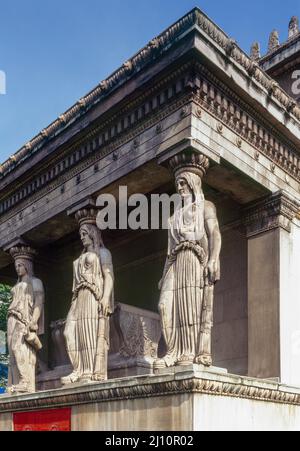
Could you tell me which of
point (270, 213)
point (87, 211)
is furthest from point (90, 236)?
point (270, 213)

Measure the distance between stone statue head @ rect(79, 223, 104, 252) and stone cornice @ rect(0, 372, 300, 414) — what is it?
10.0 ft

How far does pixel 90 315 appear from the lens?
12.8 meters

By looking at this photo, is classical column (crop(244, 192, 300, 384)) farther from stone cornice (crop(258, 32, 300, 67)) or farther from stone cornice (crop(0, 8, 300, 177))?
stone cornice (crop(258, 32, 300, 67))

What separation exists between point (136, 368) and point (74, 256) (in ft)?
20.3

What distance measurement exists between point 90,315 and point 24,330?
3055mm

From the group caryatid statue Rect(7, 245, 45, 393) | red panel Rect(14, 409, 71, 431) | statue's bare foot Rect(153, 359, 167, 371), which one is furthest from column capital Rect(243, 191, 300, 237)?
caryatid statue Rect(7, 245, 45, 393)

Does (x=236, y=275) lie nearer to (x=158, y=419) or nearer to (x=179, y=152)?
(x=179, y=152)

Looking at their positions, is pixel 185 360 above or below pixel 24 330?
below

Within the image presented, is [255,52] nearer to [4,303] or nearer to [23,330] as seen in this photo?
[23,330]

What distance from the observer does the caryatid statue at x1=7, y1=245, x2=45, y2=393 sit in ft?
49.6

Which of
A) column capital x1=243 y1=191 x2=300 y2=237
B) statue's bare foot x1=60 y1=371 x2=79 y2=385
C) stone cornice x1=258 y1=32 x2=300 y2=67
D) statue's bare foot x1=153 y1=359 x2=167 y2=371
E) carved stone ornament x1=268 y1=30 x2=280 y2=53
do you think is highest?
carved stone ornament x1=268 y1=30 x2=280 y2=53

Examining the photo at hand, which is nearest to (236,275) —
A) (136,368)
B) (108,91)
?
(136,368)

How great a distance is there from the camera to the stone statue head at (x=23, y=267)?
15844 millimetres
